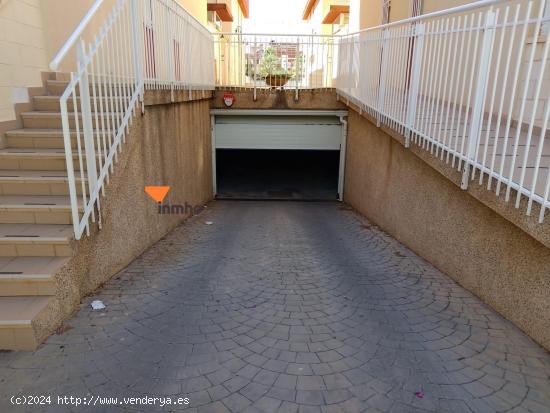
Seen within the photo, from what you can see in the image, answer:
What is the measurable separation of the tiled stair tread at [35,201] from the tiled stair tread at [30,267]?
0.56m

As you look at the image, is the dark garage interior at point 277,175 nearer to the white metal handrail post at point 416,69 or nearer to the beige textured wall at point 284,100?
the beige textured wall at point 284,100

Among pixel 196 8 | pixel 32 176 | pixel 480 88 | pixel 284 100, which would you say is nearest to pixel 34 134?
pixel 32 176

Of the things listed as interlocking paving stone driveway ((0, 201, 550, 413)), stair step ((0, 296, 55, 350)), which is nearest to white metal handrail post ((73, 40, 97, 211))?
stair step ((0, 296, 55, 350))

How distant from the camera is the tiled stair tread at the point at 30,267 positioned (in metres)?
3.21

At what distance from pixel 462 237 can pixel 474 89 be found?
1588mm

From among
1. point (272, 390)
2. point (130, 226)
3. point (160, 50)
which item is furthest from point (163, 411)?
point (160, 50)

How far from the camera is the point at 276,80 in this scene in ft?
38.2

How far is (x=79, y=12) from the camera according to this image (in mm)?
6375

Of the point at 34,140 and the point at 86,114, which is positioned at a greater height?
the point at 86,114

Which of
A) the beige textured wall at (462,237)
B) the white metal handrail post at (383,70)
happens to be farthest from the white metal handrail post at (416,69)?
the white metal handrail post at (383,70)

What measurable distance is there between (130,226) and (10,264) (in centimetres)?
152

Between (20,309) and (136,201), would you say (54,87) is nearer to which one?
(136,201)

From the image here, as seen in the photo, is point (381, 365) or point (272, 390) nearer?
point (272, 390)

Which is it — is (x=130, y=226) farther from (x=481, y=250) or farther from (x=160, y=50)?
(x=481, y=250)
